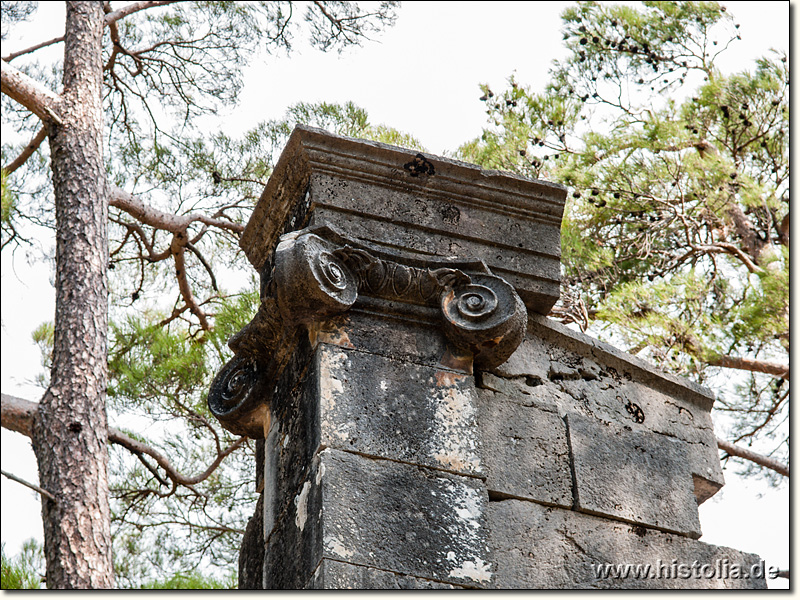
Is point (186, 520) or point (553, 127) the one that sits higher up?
point (553, 127)

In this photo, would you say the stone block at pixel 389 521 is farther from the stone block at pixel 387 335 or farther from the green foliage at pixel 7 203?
the green foliage at pixel 7 203

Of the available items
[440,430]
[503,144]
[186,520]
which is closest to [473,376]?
[440,430]

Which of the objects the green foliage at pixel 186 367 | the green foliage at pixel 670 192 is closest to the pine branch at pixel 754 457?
the green foliage at pixel 670 192

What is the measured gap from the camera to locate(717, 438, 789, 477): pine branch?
17.8ft

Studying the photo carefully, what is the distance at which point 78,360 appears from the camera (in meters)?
4.55

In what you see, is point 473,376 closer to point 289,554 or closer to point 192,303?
point 289,554

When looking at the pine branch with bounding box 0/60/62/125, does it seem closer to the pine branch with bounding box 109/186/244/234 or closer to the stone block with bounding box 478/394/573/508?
the pine branch with bounding box 109/186/244/234

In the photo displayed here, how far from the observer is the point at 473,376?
8.36 feet

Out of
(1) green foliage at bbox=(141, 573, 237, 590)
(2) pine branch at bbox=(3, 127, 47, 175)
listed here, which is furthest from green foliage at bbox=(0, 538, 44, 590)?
(2) pine branch at bbox=(3, 127, 47, 175)

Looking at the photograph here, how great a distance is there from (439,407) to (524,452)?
304 millimetres

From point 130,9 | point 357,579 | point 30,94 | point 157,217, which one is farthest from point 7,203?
point 357,579

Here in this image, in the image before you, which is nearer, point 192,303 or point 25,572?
point 25,572

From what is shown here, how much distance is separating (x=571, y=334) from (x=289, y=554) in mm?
1055

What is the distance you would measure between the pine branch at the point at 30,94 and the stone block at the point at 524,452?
3.71m
